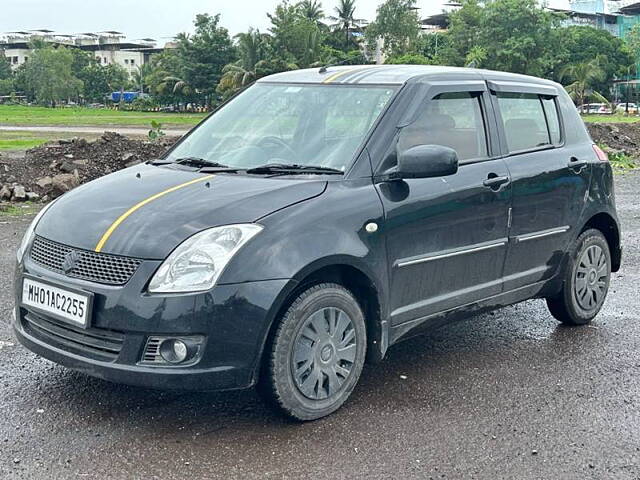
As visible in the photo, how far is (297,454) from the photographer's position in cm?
396

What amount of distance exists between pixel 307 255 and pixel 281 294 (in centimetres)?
24

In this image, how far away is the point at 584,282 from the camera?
6.27m

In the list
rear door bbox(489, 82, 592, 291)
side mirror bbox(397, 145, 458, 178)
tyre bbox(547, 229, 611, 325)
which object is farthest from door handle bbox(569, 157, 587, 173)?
side mirror bbox(397, 145, 458, 178)

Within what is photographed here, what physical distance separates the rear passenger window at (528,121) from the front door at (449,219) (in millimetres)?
257

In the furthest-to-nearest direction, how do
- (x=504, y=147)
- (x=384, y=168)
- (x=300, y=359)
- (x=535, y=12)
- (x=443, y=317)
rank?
(x=535, y=12), (x=504, y=147), (x=443, y=317), (x=384, y=168), (x=300, y=359)

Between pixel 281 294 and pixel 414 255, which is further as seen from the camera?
pixel 414 255

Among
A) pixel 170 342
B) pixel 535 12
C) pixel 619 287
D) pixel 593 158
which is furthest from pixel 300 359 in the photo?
pixel 535 12

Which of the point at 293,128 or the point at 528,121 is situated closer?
the point at 293,128

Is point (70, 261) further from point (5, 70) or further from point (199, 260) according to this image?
point (5, 70)

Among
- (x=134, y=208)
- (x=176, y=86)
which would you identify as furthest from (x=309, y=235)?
(x=176, y=86)

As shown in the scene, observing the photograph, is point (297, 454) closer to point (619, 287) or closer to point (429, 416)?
point (429, 416)

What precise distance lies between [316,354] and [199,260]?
79 centimetres

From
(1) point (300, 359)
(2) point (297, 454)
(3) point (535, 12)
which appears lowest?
(2) point (297, 454)

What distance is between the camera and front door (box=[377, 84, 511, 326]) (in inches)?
184
